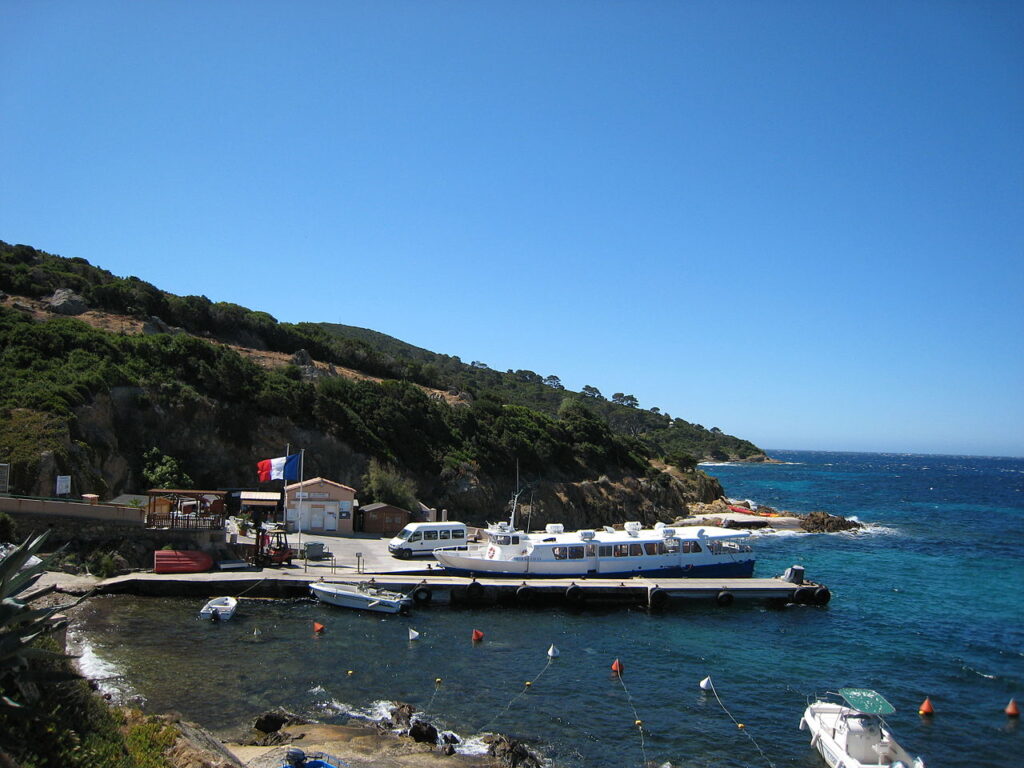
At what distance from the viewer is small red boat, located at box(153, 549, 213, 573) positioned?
32312 millimetres

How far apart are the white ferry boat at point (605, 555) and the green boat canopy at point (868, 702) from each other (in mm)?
19507

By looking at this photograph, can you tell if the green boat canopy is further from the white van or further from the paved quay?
the white van

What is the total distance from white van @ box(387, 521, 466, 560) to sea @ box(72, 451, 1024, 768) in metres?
6.99

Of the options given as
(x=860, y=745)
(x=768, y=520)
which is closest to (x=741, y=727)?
(x=860, y=745)

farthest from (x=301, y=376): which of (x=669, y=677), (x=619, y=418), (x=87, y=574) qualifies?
(x=619, y=418)

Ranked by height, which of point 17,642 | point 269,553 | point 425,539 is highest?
point 17,642

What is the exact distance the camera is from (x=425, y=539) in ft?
129

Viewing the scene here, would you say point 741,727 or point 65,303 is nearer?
point 741,727

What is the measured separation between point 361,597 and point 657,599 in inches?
565

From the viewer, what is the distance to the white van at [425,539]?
38.9 metres

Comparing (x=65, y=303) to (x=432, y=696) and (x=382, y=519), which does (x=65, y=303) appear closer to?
(x=382, y=519)

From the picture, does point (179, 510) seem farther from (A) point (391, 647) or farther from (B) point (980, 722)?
(B) point (980, 722)

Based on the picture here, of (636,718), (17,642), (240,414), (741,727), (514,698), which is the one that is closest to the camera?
(17,642)

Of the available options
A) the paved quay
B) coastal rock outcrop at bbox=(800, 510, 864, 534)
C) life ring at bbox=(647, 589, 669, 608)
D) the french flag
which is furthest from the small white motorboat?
coastal rock outcrop at bbox=(800, 510, 864, 534)
